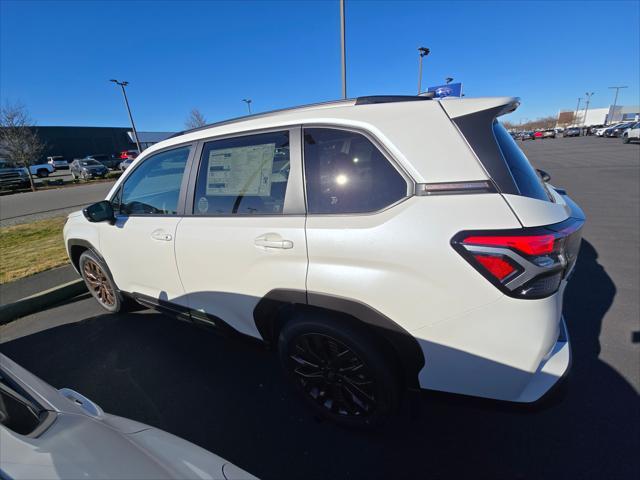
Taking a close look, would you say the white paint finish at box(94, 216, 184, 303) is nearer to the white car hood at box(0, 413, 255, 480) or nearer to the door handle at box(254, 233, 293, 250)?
the door handle at box(254, 233, 293, 250)

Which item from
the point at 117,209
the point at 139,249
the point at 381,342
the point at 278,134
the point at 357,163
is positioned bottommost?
the point at 381,342

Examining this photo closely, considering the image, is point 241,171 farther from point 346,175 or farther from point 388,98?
point 388,98

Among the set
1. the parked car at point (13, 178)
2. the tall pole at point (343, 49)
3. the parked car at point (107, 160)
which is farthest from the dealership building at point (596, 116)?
the parked car at point (13, 178)

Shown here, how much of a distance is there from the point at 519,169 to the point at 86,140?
69740mm

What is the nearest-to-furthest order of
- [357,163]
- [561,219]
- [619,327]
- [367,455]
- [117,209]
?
1. [561,219]
2. [357,163]
3. [367,455]
4. [619,327]
5. [117,209]

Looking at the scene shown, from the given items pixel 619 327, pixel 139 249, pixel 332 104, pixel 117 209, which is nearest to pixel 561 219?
pixel 332 104

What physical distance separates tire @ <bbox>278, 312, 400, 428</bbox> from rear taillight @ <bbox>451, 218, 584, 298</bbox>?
740 mm

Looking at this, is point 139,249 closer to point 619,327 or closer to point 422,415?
point 422,415

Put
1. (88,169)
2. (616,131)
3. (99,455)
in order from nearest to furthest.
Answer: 1. (99,455)
2. (88,169)
3. (616,131)

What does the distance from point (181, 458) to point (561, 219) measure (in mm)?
1926

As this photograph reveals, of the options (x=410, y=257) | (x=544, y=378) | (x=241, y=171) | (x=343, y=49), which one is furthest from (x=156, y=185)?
(x=343, y=49)

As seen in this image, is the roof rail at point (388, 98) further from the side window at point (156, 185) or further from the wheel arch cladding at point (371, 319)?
the side window at point (156, 185)

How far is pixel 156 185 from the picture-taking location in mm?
2779

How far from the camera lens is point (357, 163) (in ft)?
5.48
